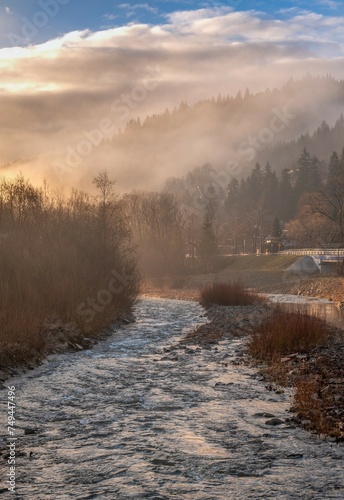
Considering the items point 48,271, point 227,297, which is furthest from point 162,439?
point 227,297

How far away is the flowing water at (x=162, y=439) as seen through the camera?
798 cm

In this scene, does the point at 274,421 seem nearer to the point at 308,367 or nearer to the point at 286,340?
the point at 308,367

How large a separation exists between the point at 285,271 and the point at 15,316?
65.4 m

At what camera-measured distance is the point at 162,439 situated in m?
10.2

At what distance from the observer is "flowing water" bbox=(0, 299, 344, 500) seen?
7.98 metres

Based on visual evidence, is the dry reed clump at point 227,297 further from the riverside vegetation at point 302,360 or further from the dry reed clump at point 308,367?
the dry reed clump at point 308,367

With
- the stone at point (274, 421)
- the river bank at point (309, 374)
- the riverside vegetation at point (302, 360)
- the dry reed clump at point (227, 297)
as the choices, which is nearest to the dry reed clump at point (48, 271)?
the river bank at point (309, 374)

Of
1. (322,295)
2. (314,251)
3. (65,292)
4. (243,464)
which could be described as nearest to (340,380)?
(243,464)

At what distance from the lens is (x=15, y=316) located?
1892 centimetres

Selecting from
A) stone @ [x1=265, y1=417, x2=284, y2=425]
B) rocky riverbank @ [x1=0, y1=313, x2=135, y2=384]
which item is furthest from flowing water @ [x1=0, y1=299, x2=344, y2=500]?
rocky riverbank @ [x1=0, y1=313, x2=135, y2=384]

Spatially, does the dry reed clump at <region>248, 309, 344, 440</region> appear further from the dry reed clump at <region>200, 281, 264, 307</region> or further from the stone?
the dry reed clump at <region>200, 281, 264, 307</region>

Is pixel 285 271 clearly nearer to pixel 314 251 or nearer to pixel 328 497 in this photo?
pixel 314 251

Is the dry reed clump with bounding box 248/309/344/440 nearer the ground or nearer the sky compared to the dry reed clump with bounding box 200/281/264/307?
nearer the sky

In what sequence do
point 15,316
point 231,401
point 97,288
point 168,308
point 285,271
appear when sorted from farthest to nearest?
point 285,271
point 168,308
point 97,288
point 15,316
point 231,401
